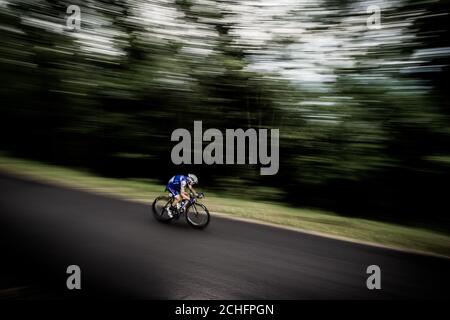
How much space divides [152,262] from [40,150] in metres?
8.55

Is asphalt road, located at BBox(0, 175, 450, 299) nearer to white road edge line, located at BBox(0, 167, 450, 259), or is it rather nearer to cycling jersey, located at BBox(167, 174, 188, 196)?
white road edge line, located at BBox(0, 167, 450, 259)

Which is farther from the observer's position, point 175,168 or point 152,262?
point 175,168

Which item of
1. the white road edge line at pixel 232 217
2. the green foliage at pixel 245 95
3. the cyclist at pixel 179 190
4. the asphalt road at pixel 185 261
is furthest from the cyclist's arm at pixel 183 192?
the green foliage at pixel 245 95

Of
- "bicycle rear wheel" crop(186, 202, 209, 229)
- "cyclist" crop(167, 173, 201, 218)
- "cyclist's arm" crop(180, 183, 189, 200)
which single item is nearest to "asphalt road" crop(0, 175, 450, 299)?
"bicycle rear wheel" crop(186, 202, 209, 229)

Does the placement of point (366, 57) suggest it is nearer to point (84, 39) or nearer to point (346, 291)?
point (346, 291)

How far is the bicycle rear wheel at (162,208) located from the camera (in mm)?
6680

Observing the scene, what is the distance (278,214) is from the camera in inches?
301

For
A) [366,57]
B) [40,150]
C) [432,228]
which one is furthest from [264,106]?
[40,150]

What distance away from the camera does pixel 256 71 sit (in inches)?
396

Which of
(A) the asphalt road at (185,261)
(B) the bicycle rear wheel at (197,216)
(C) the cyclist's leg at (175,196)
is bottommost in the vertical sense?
(A) the asphalt road at (185,261)

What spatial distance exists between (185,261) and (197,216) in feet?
5.33

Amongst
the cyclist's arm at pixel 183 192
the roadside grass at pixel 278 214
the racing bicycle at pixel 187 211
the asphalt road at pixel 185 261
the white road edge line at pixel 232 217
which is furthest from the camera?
the cyclist's arm at pixel 183 192

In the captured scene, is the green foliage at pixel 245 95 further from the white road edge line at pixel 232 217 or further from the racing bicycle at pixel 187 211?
the racing bicycle at pixel 187 211

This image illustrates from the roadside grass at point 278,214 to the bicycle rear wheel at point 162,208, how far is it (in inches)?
41.3
